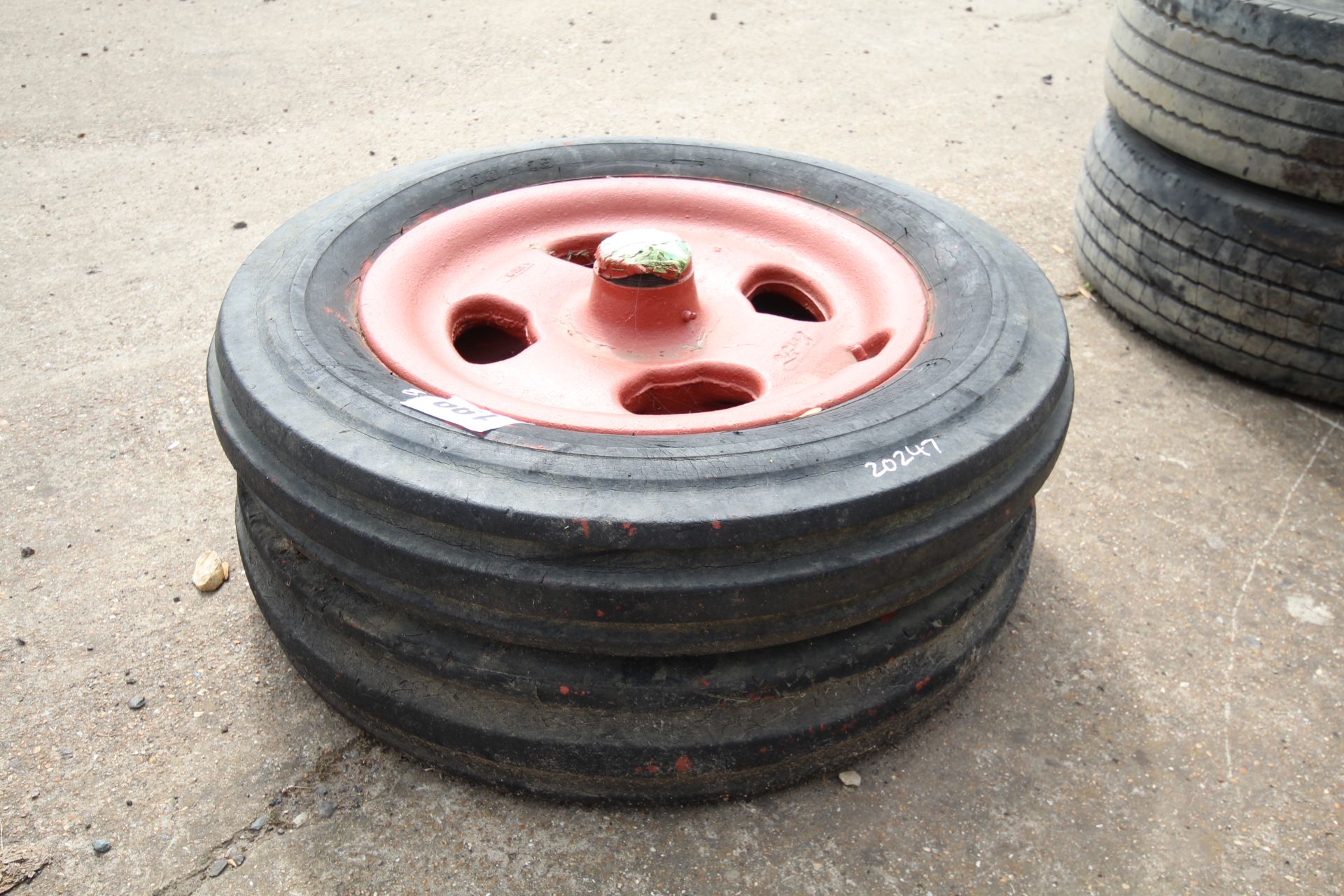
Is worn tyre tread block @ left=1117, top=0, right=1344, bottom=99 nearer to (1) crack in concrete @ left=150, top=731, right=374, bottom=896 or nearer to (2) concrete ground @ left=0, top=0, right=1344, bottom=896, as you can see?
(2) concrete ground @ left=0, top=0, right=1344, bottom=896

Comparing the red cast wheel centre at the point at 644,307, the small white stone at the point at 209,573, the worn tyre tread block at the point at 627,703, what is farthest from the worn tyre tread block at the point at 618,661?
the small white stone at the point at 209,573

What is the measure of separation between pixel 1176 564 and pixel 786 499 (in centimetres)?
129

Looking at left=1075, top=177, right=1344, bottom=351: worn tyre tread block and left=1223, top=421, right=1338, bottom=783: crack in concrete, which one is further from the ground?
left=1075, top=177, right=1344, bottom=351: worn tyre tread block

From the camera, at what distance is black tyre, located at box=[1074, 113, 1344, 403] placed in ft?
8.54

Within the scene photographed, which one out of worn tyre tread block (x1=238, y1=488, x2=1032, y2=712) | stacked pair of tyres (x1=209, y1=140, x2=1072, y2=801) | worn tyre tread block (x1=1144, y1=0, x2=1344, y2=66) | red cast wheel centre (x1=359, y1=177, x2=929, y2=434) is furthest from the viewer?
worn tyre tread block (x1=1144, y1=0, x2=1344, y2=66)

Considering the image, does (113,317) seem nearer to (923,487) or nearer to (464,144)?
(464,144)

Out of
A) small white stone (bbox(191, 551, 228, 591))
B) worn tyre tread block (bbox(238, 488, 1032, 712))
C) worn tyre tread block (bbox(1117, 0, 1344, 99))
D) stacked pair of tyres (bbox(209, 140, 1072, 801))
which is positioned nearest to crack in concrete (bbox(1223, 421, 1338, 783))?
stacked pair of tyres (bbox(209, 140, 1072, 801))

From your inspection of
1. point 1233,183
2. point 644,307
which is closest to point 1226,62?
point 1233,183

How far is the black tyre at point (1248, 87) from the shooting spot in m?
2.41

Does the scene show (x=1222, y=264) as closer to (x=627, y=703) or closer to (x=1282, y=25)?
(x=1282, y=25)

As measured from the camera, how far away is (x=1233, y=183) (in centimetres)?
270

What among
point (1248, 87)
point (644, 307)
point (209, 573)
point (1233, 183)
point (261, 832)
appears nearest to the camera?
point (261, 832)

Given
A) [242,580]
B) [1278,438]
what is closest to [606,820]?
[242,580]

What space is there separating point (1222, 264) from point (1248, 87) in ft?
1.44
